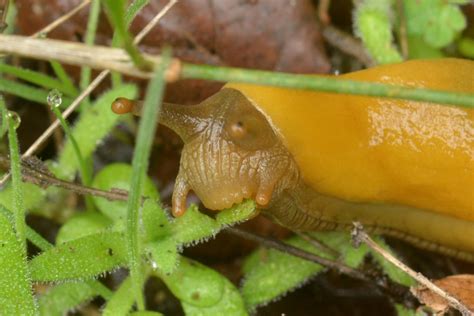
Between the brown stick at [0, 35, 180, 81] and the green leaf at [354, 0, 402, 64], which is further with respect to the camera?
the green leaf at [354, 0, 402, 64]

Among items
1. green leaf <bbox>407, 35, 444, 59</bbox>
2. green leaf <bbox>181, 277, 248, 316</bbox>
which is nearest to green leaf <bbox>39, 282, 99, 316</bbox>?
green leaf <bbox>181, 277, 248, 316</bbox>

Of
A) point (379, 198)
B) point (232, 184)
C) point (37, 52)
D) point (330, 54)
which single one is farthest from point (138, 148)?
point (330, 54)

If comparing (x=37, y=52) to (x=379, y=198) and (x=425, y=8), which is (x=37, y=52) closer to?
(x=379, y=198)

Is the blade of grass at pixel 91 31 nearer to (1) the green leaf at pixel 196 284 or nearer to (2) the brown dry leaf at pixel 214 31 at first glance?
(2) the brown dry leaf at pixel 214 31

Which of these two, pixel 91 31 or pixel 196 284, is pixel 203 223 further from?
pixel 91 31

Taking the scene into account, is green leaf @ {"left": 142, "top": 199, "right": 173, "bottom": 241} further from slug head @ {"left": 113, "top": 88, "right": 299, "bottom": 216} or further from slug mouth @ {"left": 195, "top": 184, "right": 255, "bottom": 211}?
slug mouth @ {"left": 195, "top": 184, "right": 255, "bottom": 211}

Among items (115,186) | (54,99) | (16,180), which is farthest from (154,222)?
(54,99)

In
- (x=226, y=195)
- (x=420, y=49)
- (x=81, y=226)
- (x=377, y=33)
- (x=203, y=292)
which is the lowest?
(x=203, y=292)
